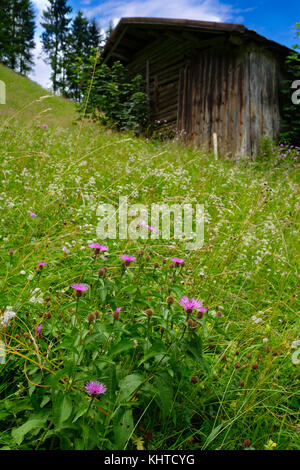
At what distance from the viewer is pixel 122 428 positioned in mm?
1063

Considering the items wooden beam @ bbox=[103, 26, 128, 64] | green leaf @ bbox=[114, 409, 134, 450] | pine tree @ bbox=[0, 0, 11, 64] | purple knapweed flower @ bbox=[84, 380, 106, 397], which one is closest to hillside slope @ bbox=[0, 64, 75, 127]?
purple knapweed flower @ bbox=[84, 380, 106, 397]

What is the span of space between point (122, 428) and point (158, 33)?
12035mm

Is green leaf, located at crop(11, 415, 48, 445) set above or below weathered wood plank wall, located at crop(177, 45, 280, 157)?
below

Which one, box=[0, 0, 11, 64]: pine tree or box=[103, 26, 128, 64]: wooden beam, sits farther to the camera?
box=[0, 0, 11, 64]: pine tree

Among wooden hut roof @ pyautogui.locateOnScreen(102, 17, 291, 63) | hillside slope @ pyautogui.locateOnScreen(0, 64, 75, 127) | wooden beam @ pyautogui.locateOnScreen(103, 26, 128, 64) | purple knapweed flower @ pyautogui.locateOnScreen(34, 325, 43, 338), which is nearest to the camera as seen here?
Answer: purple knapweed flower @ pyautogui.locateOnScreen(34, 325, 43, 338)

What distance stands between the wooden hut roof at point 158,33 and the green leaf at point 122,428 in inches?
336

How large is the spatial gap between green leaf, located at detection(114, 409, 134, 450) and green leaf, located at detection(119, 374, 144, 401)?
60 mm

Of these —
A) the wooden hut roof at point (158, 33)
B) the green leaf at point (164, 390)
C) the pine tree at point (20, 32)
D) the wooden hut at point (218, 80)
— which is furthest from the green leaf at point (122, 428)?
the pine tree at point (20, 32)

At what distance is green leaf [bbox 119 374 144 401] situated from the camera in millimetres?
1079

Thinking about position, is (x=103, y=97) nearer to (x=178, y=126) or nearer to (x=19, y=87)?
(x=178, y=126)

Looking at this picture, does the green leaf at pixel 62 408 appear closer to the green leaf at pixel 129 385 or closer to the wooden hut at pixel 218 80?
the green leaf at pixel 129 385

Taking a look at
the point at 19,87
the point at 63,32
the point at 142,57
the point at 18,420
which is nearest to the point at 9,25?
the point at 63,32

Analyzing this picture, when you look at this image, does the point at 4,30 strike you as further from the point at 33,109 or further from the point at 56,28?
the point at 33,109

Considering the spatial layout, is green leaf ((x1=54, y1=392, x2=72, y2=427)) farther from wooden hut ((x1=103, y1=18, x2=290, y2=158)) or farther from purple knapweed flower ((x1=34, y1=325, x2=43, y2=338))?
wooden hut ((x1=103, y1=18, x2=290, y2=158))
